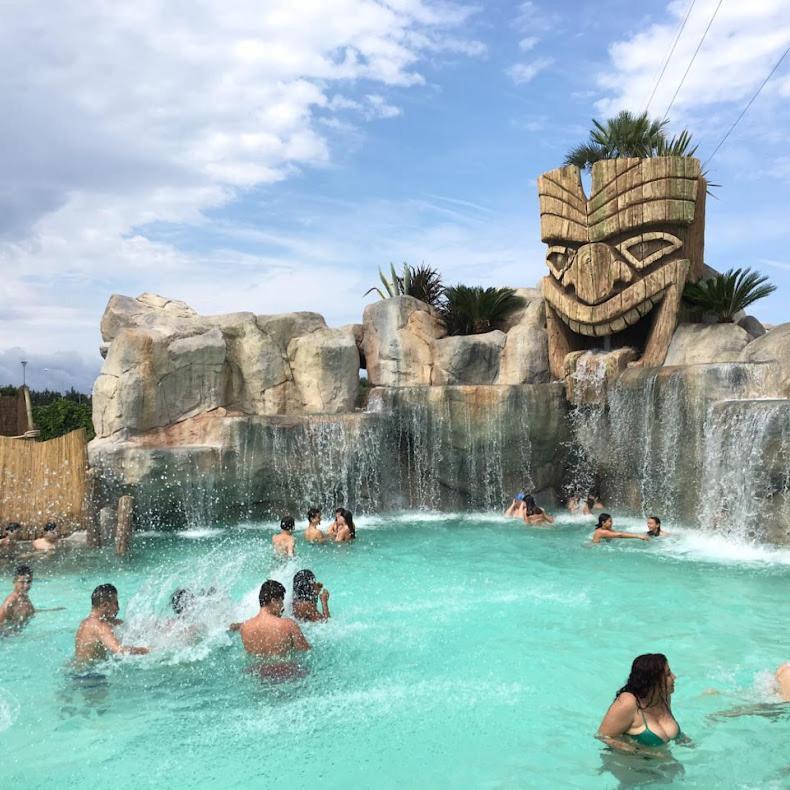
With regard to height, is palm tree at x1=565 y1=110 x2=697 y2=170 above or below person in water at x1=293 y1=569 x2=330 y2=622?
above

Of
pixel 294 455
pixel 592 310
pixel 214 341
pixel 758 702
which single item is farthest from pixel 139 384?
pixel 758 702

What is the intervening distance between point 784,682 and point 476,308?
12786 millimetres

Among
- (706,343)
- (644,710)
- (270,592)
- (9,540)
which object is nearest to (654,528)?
(706,343)

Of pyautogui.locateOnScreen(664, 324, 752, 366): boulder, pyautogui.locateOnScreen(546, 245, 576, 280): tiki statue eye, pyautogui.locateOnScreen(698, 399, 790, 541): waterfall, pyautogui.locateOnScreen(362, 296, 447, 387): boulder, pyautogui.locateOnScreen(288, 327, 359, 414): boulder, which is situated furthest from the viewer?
pyautogui.locateOnScreen(362, 296, 447, 387): boulder

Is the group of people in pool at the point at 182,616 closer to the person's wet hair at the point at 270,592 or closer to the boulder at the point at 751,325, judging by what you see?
the person's wet hair at the point at 270,592

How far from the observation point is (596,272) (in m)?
14.7

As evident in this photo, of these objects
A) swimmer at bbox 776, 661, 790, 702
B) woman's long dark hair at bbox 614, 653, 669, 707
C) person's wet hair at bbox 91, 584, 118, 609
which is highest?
person's wet hair at bbox 91, 584, 118, 609

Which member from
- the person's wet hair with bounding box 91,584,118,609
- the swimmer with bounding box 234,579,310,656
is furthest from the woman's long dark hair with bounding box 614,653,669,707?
the person's wet hair with bounding box 91,584,118,609

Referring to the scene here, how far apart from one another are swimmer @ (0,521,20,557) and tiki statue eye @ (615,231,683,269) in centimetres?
1130

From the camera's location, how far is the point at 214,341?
50.5 feet

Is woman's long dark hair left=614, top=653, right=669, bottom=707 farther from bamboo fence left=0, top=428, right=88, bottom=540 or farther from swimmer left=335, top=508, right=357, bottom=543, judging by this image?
bamboo fence left=0, top=428, right=88, bottom=540

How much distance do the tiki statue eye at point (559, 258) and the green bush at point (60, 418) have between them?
1256cm

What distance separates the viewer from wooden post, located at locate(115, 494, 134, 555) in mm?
11539

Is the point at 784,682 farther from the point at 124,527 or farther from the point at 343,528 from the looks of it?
the point at 124,527
